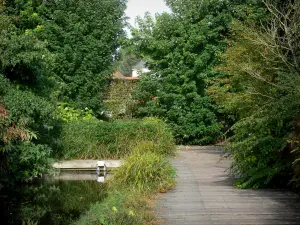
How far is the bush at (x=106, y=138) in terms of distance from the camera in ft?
44.0

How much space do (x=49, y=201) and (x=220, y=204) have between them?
174 inches

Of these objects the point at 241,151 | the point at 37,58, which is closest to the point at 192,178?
the point at 241,151

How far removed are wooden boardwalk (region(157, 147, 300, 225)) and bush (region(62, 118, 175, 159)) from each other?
3028 millimetres

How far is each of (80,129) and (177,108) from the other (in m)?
5.25

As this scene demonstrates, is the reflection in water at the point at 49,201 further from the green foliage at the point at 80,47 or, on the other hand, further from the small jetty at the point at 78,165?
the green foliage at the point at 80,47

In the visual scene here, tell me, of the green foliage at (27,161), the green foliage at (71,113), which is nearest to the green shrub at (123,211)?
the green foliage at (27,161)

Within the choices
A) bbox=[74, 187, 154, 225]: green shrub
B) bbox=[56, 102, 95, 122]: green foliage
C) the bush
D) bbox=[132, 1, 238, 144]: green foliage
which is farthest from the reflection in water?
bbox=[132, 1, 238, 144]: green foliage

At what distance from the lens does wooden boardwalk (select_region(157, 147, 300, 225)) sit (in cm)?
690

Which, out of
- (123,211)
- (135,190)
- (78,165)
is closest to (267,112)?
(135,190)

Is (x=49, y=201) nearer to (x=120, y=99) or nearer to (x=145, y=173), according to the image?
(x=145, y=173)

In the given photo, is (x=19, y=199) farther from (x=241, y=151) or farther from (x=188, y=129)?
(x=188, y=129)

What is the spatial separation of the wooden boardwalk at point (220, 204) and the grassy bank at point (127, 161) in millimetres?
384

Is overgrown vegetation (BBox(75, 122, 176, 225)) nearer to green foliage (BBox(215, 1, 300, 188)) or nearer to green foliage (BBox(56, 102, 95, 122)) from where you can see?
green foliage (BBox(215, 1, 300, 188))

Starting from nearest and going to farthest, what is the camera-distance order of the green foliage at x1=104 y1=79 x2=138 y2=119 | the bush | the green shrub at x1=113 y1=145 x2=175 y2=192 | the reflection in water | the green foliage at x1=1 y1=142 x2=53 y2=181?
the reflection in water → the green shrub at x1=113 y1=145 x2=175 y2=192 → the green foliage at x1=1 y1=142 x2=53 y2=181 → the bush → the green foliage at x1=104 y1=79 x2=138 y2=119
